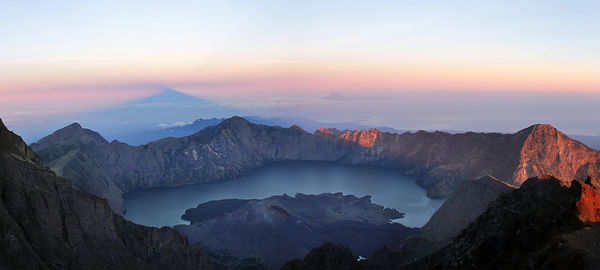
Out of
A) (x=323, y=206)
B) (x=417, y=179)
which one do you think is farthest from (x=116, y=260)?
(x=417, y=179)

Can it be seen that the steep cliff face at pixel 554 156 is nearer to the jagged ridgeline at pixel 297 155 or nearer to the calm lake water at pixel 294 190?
the jagged ridgeline at pixel 297 155

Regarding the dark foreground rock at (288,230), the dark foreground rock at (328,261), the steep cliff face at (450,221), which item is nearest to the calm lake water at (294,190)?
the dark foreground rock at (288,230)

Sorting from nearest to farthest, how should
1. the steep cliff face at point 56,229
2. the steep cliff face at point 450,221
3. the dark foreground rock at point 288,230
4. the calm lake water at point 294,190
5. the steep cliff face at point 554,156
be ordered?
1. the steep cliff face at point 56,229
2. the steep cliff face at point 450,221
3. the dark foreground rock at point 288,230
4. the calm lake water at point 294,190
5. the steep cliff face at point 554,156

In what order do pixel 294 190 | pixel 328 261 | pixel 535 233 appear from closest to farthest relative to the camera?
pixel 535 233, pixel 328 261, pixel 294 190

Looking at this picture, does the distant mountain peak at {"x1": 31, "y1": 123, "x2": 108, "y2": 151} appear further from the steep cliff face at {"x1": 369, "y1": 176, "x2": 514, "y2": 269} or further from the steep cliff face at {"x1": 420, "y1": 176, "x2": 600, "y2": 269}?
the steep cliff face at {"x1": 420, "y1": 176, "x2": 600, "y2": 269}

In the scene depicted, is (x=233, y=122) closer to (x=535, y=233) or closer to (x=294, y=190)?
(x=294, y=190)

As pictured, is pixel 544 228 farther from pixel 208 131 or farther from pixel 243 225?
pixel 208 131

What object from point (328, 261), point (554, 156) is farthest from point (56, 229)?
point (554, 156)
